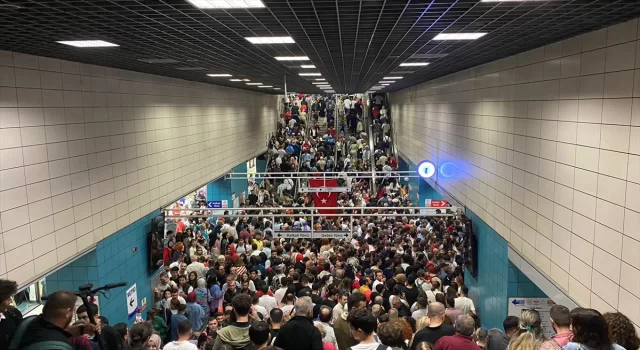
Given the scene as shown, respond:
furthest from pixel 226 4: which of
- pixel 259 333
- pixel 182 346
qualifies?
pixel 182 346

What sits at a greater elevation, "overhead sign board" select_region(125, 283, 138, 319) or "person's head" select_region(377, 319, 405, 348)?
"person's head" select_region(377, 319, 405, 348)

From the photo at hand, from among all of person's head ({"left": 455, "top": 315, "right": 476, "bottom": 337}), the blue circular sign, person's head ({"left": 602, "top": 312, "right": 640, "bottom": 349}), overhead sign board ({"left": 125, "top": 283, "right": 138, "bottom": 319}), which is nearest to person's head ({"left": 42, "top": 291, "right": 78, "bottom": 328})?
person's head ({"left": 455, "top": 315, "right": 476, "bottom": 337})

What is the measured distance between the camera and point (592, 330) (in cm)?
313

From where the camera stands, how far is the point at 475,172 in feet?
34.4

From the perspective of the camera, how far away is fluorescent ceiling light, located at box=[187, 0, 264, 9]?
4016 millimetres

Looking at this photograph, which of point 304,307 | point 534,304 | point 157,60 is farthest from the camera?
point 157,60

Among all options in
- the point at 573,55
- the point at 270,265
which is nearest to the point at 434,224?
the point at 270,265

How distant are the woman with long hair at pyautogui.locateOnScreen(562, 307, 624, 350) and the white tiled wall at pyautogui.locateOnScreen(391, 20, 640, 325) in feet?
5.57

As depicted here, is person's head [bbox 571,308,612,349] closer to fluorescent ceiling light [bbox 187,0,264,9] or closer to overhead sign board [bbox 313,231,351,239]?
fluorescent ceiling light [bbox 187,0,264,9]

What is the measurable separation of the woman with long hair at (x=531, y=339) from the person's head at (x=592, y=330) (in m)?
0.56

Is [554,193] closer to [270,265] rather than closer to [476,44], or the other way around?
[476,44]

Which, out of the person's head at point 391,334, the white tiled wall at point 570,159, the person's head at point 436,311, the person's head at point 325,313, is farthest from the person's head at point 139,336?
Answer: the white tiled wall at point 570,159

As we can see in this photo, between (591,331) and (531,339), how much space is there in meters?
0.64

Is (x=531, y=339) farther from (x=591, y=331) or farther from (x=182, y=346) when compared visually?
(x=182, y=346)
